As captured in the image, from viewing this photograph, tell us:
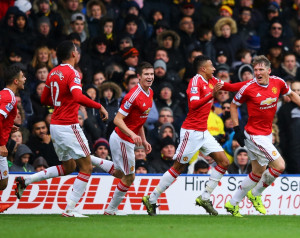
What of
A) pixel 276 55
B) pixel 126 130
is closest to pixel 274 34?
pixel 276 55

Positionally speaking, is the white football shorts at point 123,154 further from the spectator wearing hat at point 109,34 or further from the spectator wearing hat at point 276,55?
the spectator wearing hat at point 276,55

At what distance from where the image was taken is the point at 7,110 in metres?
12.6

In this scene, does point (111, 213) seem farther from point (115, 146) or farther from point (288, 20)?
point (288, 20)

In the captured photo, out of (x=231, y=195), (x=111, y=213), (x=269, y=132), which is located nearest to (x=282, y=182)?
(x=231, y=195)

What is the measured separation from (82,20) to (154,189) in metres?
6.02

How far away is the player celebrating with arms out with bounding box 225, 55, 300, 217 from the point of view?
13.2 meters

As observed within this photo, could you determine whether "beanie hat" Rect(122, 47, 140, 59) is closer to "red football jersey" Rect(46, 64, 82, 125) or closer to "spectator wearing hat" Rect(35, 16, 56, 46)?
"spectator wearing hat" Rect(35, 16, 56, 46)

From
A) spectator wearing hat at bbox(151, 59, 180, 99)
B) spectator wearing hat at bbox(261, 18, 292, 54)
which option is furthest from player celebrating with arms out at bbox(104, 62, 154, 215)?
spectator wearing hat at bbox(261, 18, 292, 54)

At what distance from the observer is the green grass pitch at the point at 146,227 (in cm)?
1013

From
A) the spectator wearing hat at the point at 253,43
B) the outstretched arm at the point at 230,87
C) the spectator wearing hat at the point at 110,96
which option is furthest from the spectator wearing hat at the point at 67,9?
the outstretched arm at the point at 230,87

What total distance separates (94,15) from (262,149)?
25.4 ft

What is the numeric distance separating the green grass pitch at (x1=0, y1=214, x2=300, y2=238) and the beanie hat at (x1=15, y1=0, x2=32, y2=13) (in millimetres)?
7050

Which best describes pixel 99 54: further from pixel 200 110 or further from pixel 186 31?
pixel 200 110

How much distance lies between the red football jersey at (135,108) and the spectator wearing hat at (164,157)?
2.90m
